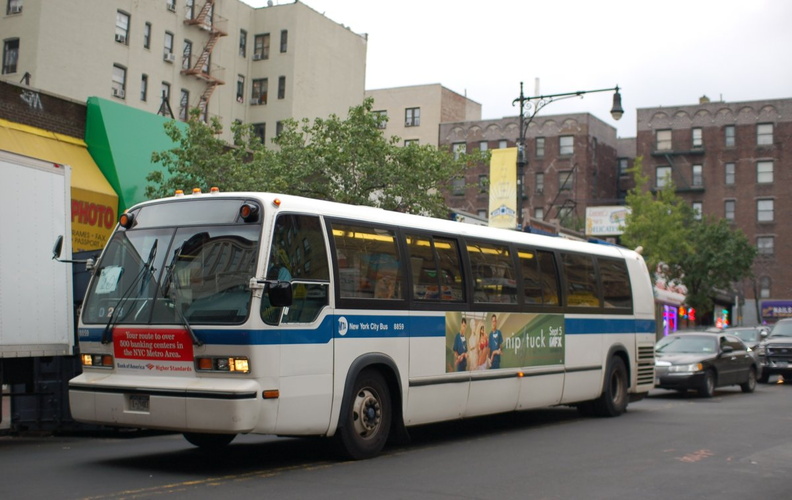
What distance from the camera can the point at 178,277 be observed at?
362 inches

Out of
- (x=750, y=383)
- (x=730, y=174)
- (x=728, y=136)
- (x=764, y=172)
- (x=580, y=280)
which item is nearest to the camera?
(x=580, y=280)

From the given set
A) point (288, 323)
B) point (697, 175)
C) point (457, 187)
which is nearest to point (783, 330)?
point (457, 187)

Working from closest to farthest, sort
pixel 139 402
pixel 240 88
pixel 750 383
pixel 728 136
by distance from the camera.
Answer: pixel 139 402, pixel 750 383, pixel 240 88, pixel 728 136

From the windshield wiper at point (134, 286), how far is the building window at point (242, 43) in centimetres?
4538

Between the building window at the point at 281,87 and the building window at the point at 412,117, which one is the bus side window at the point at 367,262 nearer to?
the building window at the point at 281,87

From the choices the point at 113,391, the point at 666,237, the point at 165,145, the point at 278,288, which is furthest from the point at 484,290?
the point at 666,237

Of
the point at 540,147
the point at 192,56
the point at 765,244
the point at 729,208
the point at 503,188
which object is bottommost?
the point at 503,188

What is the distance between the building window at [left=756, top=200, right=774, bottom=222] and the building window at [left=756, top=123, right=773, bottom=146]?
4641 mm

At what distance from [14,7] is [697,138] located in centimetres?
5353

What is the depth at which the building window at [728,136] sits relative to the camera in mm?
72812

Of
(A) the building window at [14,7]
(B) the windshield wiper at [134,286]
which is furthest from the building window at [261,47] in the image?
(B) the windshield wiper at [134,286]

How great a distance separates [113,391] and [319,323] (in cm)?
216

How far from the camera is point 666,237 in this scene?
139ft

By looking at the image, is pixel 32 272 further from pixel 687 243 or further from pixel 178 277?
pixel 687 243
